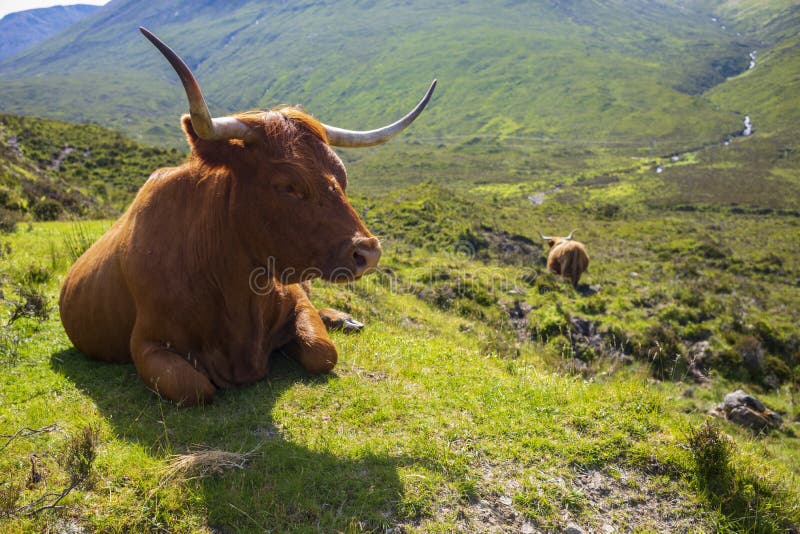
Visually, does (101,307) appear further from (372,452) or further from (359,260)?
(372,452)

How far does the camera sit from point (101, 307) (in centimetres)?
481

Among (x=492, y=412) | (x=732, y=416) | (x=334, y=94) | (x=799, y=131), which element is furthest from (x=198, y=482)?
(x=334, y=94)

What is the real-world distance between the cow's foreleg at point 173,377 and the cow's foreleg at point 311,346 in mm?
990

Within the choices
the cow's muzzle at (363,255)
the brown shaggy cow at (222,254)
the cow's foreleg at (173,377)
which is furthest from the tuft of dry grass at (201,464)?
the cow's muzzle at (363,255)

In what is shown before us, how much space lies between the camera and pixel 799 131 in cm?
10012

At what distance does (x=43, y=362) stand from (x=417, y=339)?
4.25m

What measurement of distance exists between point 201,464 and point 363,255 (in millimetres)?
1849

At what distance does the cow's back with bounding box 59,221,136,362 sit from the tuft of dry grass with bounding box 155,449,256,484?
181cm

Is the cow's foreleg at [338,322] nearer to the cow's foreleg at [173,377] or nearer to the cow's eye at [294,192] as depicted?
the cow's foreleg at [173,377]

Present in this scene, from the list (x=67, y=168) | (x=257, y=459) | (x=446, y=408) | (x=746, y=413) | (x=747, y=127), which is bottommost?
(x=747, y=127)

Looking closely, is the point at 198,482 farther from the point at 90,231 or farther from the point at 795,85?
the point at 795,85

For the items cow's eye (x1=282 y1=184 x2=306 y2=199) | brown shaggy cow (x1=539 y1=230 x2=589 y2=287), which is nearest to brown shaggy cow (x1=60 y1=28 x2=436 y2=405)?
Answer: cow's eye (x1=282 y1=184 x2=306 y2=199)

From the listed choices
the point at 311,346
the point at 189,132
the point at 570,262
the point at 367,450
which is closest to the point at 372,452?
the point at 367,450

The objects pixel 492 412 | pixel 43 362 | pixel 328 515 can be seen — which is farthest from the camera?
pixel 43 362
